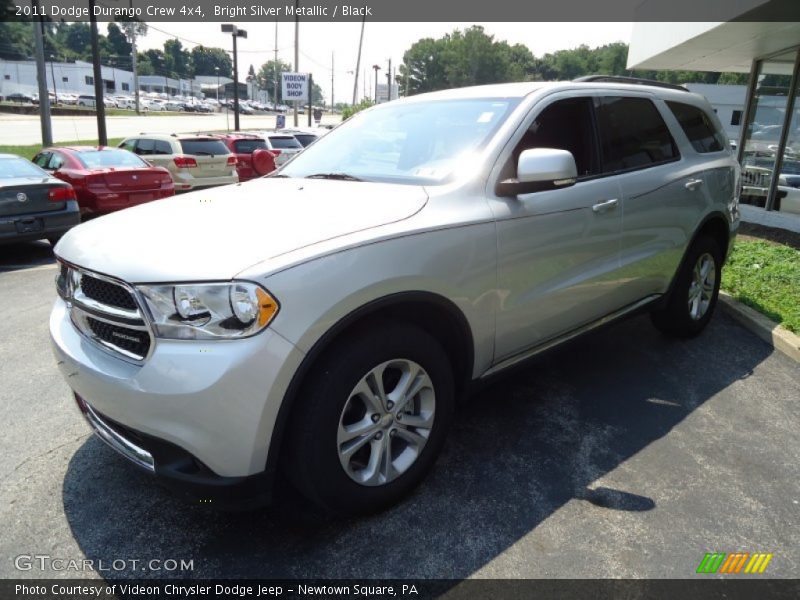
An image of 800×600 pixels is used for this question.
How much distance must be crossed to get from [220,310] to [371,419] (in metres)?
0.79

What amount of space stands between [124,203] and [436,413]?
9.14 meters

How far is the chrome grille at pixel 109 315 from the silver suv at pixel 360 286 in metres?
0.01

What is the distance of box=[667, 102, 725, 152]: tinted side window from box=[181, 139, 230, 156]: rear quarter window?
40.4ft

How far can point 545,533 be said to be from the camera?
2531 millimetres

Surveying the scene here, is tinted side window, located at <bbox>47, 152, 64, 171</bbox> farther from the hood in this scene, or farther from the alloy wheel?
the alloy wheel

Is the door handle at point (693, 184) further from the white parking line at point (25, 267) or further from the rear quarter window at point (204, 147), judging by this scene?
the rear quarter window at point (204, 147)

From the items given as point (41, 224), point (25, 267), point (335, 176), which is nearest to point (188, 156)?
point (41, 224)

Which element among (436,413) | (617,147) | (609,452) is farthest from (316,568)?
(617,147)

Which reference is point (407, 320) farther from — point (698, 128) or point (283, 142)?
point (283, 142)

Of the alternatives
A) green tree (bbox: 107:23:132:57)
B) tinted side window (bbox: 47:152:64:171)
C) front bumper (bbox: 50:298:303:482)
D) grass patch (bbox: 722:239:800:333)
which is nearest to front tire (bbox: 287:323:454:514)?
front bumper (bbox: 50:298:303:482)

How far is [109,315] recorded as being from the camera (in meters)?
2.26

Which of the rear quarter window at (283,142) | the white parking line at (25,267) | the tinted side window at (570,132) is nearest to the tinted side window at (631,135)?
the tinted side window at (570,132)

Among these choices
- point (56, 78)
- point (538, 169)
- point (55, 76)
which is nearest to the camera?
point (538, 169)

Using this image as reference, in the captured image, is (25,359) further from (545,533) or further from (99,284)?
(545,533)
